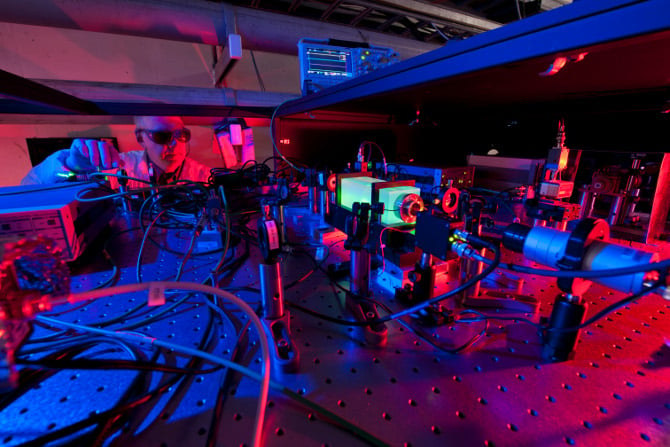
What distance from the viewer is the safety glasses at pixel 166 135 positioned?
6.45ft

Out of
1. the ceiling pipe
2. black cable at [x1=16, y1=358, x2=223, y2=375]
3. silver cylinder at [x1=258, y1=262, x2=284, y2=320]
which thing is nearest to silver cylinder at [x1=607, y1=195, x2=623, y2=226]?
silver cylinder at [x1=258, y1=262, x2=284, y2=320]

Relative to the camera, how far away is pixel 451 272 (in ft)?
2.35

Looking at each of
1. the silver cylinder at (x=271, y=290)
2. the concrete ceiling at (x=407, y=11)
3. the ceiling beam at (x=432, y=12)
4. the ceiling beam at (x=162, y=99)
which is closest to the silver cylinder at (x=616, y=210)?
the silver cylinder at (x=271, y=290)

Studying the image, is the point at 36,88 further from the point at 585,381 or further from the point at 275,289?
the point at 585,381

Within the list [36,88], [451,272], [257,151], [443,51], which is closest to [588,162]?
[451,272]

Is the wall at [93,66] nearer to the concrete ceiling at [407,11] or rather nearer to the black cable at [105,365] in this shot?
the concrete ceiling at [407,11]

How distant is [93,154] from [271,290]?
191cm

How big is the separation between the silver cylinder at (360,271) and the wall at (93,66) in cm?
195

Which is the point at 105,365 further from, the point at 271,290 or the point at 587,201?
the point at 587,201

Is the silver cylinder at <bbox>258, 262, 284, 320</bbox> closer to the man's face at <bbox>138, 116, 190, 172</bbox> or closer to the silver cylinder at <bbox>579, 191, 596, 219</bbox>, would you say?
the silver cylinder at <bbox>579, 191, 596, 219</bbox>

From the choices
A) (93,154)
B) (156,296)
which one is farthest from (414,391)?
(93,154)

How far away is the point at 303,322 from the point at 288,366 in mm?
133

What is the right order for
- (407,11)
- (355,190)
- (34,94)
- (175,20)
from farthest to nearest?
(407,11) → (175,20) → (355,190) → (34,94)

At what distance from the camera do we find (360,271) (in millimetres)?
614
